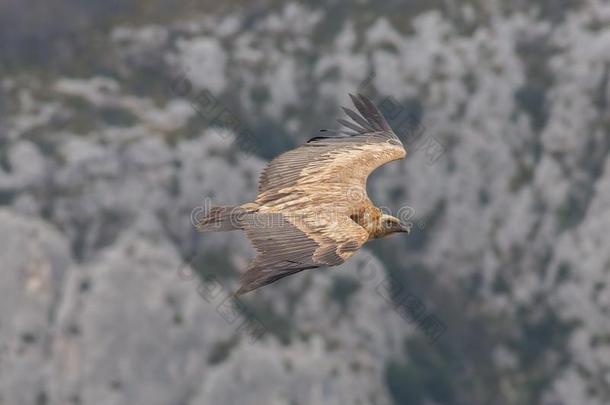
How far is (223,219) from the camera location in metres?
35.8

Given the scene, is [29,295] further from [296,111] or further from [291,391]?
[296,111]

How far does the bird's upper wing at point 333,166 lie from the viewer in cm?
3762

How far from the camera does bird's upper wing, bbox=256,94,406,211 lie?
37.6m

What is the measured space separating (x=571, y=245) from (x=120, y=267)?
50.9 metres

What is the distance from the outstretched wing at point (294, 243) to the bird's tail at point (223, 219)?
320 millimetres

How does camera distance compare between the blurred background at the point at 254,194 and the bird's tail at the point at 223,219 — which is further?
the blurred background at the point at 254,194

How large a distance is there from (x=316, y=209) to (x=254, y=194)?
324 feet

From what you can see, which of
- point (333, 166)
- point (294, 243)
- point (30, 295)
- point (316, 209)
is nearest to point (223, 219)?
point (316, 209)

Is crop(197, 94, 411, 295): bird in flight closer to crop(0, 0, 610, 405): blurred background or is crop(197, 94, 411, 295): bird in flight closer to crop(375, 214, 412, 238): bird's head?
crop(375, 214, 412, 238): bird's head

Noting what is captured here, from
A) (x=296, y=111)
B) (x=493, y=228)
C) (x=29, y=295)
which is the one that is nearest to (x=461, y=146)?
(x=493, y=228)

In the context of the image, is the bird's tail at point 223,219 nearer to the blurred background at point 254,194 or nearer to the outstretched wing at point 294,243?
the outstretched wing at point 294,243

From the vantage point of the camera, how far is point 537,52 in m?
158

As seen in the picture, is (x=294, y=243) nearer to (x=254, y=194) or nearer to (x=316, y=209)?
(x=316, y=209)

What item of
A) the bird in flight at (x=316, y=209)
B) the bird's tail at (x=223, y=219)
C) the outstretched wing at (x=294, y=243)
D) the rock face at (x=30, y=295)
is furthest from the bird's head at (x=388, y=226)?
the rock face at (x=30, y=295)
